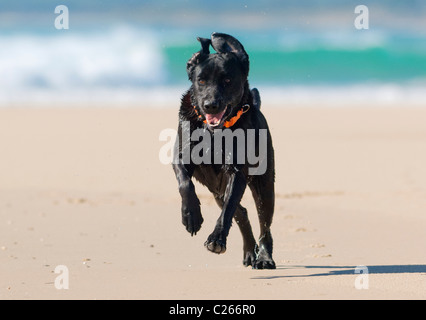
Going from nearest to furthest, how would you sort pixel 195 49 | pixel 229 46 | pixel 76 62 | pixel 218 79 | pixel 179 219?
pixel 218 79 < pixel 229 46 < pixel 179 219 < pixel 76 62 < pixel 195 49

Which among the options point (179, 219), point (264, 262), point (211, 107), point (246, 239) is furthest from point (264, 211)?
point (179, 219)

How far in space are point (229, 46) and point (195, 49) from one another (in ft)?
95.9

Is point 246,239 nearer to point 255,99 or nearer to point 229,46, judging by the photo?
point 255,99

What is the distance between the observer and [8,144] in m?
14.6

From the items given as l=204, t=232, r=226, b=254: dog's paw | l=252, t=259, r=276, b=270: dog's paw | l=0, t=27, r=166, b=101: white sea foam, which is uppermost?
l=0, t=27, r=166, b=101: white sea foam

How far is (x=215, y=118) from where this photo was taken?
564cm

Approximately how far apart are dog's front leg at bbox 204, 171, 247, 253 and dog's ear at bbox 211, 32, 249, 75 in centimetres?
72

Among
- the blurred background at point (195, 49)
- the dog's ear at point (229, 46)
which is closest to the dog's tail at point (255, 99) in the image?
the dog's ear at point (229, 46)

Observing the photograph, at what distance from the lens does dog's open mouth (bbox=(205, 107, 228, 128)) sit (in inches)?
222

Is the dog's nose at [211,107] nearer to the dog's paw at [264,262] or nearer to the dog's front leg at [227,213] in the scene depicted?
the dog's front leg at [227,213]

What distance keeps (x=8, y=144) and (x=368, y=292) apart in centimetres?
1047

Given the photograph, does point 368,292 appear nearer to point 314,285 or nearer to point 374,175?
point 314,285

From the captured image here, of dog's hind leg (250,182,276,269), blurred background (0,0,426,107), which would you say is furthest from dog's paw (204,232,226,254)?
blurred background (0,0,426,107)

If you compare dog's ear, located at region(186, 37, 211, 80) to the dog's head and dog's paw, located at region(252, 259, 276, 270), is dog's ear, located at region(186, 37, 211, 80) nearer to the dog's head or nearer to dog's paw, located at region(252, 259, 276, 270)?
the dog's head
